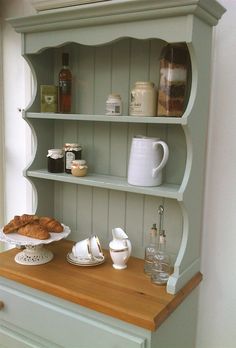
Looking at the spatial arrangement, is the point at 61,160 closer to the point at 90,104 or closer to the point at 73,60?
the point at 90,104

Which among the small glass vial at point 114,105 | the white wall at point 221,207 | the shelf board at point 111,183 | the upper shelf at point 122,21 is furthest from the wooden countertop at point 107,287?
the upper shelf at point 122,21

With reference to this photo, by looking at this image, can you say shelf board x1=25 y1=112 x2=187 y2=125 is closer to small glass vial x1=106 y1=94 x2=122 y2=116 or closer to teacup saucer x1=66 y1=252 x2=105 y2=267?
small glass vial x1=106 y1=94 x2=122 y2=116

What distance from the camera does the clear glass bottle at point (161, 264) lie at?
1.27 meters

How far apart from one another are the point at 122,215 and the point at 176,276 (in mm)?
409

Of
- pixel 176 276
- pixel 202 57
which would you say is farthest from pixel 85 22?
pixel 176 276

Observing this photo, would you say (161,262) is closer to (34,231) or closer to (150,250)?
(150,250)

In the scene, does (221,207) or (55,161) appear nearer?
(221,207)

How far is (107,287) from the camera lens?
1.22 m

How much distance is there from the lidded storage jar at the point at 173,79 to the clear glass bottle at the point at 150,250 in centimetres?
44

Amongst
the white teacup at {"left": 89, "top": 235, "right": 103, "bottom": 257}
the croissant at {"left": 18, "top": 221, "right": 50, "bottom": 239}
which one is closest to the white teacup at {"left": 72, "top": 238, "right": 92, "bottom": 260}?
the white teacup at {"left": 89, "top": 235, "right": 103, "bottom": 257}

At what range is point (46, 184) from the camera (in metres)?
1.64

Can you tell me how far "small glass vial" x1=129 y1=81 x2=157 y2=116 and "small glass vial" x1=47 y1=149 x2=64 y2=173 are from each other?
397mm

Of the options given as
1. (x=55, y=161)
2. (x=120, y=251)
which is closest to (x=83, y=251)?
(x=120, y=251)

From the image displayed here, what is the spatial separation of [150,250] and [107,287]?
0.25 metres
